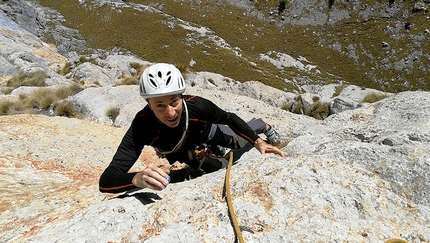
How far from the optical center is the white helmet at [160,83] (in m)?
3.75

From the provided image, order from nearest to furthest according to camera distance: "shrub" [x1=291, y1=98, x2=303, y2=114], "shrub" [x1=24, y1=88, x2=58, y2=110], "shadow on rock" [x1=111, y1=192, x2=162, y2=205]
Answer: "shadow on rock" [x1=111, y1=192, x2=162, y2=205], "shrub" [x1=24, y1=88, x2=58, y2=110], "shrub" [x1=291, y1=98, x2=303, y2=114]

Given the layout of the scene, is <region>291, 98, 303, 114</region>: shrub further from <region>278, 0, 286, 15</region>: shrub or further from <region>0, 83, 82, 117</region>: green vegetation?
<region>278, 0, 286, 15</region>: shrub

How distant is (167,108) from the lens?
12.4 ft

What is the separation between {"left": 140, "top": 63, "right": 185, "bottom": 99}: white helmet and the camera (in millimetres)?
3748

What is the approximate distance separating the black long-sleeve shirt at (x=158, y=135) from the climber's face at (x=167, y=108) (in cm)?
28

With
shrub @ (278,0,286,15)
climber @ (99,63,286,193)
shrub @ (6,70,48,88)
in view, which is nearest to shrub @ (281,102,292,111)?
climber @ (99,63,286,193)

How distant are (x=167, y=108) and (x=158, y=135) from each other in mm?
704

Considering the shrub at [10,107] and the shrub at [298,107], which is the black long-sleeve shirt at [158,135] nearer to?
the shrub at [10,107]

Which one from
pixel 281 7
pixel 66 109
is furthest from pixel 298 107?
pixel 281 7

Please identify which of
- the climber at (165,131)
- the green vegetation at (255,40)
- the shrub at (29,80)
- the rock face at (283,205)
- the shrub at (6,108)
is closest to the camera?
the rock face at (283,205)

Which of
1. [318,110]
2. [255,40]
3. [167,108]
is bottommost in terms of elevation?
[255,40]

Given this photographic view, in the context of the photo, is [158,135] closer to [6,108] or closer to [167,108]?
[167,108]

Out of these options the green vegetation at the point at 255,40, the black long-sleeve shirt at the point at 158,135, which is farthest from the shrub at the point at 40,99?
the green vegetation at the point at 255,40

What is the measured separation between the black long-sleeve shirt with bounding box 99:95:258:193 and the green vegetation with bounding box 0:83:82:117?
10098 millimetres
